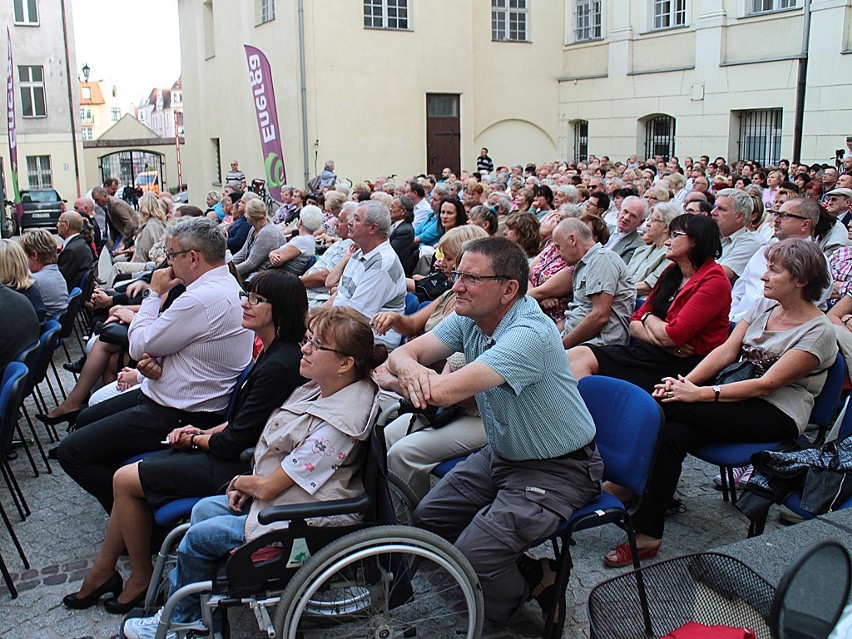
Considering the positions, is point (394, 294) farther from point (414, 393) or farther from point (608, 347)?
point (414, 393)

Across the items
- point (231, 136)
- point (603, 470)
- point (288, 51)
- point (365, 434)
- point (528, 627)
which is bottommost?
point (528, 627)

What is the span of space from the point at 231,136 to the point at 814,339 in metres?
23.7

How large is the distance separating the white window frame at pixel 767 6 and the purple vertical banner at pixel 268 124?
1029 centimetres

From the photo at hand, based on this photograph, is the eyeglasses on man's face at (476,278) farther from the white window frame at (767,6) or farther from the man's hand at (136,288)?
the white window frame at (767,6)

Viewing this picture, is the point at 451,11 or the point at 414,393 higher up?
the point at 451,11

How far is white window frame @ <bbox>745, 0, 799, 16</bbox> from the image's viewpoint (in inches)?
678

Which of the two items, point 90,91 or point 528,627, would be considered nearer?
point 528,627

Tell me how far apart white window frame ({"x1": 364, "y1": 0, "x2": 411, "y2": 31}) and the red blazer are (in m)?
18.0

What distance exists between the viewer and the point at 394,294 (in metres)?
5.55

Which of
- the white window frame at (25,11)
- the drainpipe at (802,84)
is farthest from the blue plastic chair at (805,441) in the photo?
the white window frame at (25,11)

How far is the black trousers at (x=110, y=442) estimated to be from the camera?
152 inches

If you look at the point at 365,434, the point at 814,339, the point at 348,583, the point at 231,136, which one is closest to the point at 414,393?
the point at 365,434

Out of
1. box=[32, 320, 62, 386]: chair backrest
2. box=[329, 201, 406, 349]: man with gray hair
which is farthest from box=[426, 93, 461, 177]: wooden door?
box=[32, 320, 62, 386]: chair backrest

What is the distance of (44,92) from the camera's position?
33281 mm
